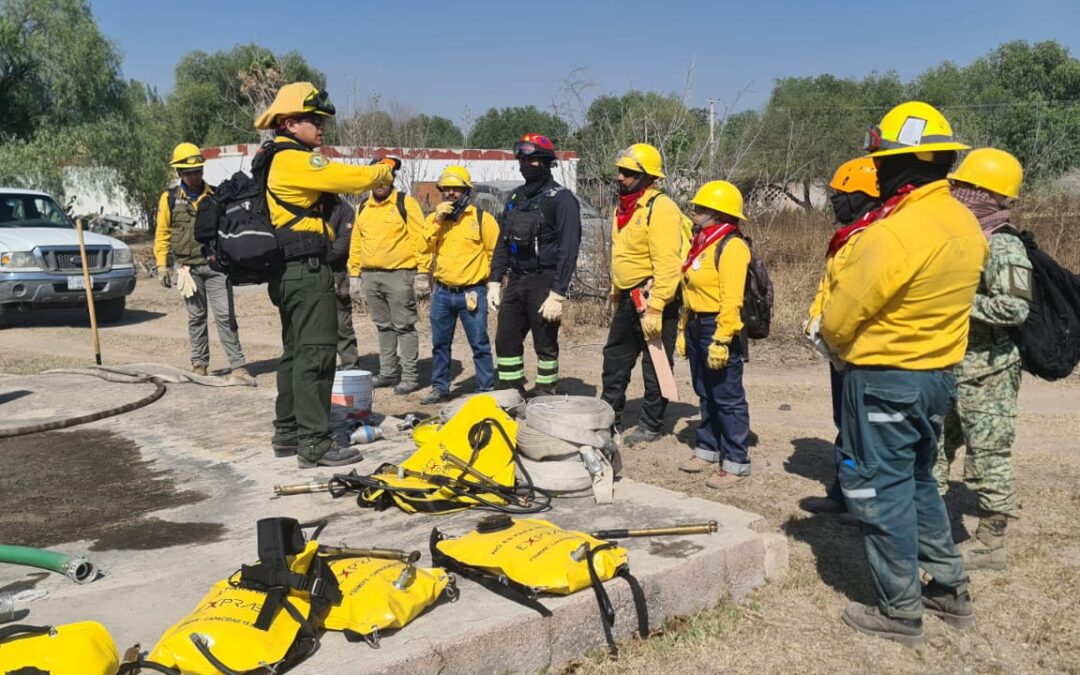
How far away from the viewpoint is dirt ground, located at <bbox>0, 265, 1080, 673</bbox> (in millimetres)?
3418

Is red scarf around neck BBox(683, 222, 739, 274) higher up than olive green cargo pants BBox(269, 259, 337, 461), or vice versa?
red scarf around neck BBox(683, 222, 739, 274)

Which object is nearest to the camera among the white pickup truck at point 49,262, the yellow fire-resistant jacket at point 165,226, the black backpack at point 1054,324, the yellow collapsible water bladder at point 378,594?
the yellow collapsible water bladder at point 378,594

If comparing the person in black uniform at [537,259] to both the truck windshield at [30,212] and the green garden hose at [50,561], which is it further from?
the truck windshield at [30,212]

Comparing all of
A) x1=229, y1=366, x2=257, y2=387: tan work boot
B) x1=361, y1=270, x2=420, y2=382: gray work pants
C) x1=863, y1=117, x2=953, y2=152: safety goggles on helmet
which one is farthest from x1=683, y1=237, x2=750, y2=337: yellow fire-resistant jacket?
x1=229, y1=366, x2=257, y2=387: tan work boot

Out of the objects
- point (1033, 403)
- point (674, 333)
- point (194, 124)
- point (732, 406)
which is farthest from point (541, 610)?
point (194, 124)

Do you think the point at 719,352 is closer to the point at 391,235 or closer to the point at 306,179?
the point at 306,179

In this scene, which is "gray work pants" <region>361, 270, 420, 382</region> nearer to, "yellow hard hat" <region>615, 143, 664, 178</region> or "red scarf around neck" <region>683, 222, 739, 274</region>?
"yellow hard hat" <region>615, 143, 664, 178</region>

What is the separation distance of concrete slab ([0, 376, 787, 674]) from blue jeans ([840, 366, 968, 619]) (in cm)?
65

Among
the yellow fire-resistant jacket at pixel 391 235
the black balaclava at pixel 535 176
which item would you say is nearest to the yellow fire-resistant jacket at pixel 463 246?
the yellow fire-resistant jacket at pixel 391 235

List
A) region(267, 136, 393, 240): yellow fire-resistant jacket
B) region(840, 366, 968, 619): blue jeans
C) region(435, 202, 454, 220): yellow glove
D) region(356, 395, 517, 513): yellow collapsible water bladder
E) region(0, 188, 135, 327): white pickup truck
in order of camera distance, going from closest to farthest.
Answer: region(840, 366, 968, 619): blue jeans
region(356, 395, 517, 513): yellow collapsible water bladder
region(267, 136, 393, 240): yellow fire-resistant jacket
region(435, 202, 454, 220): yellow glove
region(0, 188, 135, 327): white pickup truck

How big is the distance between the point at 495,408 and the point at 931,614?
233cm

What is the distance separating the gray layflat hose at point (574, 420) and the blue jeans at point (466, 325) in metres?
2.72

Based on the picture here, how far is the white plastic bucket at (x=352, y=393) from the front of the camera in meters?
6.00

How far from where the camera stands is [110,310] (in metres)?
14.2
